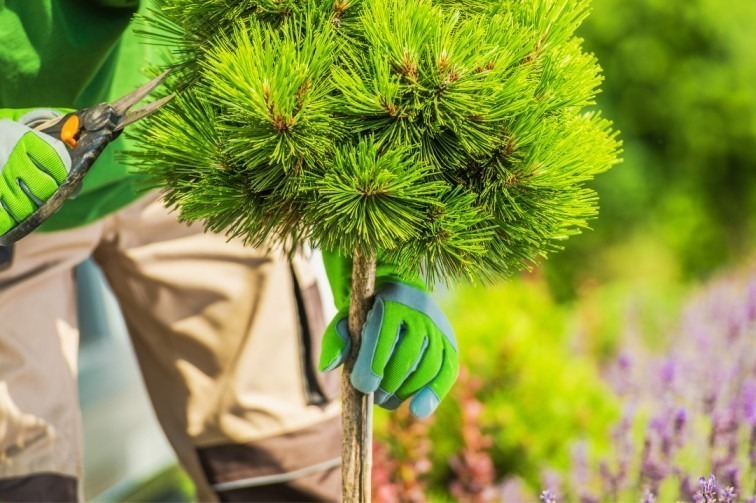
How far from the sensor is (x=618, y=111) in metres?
5.65

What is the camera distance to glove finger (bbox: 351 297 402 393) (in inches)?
43.4

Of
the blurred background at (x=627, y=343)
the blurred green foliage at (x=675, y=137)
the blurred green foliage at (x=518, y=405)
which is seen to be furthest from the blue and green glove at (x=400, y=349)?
the blurred green foliage at (x=675, y=137)

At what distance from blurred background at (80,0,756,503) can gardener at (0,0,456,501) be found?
33 centimetres

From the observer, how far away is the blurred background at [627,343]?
178 centimetres

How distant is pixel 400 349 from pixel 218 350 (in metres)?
0.80

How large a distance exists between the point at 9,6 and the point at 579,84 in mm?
845

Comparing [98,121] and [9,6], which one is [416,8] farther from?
[9,6]

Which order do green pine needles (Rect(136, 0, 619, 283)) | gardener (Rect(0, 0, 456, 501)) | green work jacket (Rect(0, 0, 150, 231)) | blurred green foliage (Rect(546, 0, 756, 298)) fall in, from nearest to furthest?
green pine needles (Rect(136, 0, 619, 283)) < green work jacket (Rect(0, 0, 150, 231)) < gardener (Rect(0, 0, 456, 501)) < blurred green foliage (Rect(546, 0, 756, 298))

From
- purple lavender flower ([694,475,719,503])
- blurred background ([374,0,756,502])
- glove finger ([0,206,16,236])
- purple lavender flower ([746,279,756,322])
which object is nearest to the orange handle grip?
glove finger ([0,206,16,236])

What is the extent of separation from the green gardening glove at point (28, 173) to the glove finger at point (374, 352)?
0.43 m

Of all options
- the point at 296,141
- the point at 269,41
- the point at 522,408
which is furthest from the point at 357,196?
the point at 522,408

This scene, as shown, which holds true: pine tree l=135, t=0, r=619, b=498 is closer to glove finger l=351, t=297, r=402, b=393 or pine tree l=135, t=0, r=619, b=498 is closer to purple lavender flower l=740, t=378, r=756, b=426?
glove finger l=351, t=297, r=402, b=393

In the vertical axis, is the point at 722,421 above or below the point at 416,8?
below

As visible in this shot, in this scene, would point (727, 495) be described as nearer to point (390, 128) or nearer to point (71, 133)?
point (390, 128)
